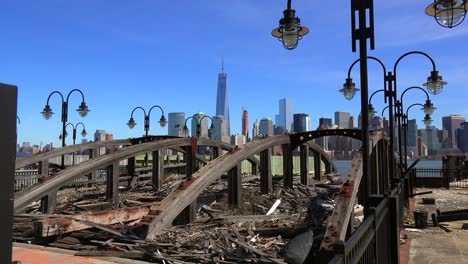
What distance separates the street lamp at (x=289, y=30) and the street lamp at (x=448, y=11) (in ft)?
7.39

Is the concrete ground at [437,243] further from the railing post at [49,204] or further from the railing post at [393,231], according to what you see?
the railing post at [49,204]

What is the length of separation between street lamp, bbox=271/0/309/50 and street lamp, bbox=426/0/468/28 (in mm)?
2251

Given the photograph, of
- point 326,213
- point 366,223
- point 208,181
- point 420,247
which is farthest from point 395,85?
point 366,223

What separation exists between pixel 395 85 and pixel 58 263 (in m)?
14.4

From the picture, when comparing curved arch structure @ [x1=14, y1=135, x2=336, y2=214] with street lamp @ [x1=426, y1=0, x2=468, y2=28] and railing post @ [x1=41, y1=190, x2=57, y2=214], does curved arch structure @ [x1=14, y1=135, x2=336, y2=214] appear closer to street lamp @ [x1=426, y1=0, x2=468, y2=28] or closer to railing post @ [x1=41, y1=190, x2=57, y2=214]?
railing post @ [x1=41, y1=190, x2=57, y2=214]

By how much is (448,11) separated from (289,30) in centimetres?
277

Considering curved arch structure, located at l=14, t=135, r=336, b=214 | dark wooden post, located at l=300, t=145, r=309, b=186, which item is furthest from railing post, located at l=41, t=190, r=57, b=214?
dark wooden post, located at l=300, t=145, r=309, b=186

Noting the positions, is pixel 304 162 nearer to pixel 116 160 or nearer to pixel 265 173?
pixel 265 173

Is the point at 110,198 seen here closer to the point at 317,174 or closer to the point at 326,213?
the point at 326,213

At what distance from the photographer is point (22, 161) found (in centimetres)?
1505

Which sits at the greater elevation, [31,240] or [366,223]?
[366,223]

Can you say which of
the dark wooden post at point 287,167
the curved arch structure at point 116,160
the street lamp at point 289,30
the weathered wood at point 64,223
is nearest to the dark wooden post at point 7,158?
the street lamp at point 289,30

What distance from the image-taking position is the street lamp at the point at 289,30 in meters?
7.84

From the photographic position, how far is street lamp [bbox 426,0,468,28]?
7.31 metres
